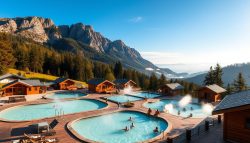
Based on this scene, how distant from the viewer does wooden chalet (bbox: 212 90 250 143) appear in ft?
44.2

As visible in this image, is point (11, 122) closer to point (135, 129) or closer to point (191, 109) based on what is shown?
point (135, 129)

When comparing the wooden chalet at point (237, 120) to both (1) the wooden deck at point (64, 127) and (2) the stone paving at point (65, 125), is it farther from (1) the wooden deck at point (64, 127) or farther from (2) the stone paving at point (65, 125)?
(1) the wooden deck at point (64, 127)

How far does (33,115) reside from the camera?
2866 centimetres

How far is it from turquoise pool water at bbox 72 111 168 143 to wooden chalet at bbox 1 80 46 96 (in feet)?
81.9

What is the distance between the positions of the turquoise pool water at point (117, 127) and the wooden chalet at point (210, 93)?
16.6m

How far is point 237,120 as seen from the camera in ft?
46.6

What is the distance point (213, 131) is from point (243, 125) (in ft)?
14.8

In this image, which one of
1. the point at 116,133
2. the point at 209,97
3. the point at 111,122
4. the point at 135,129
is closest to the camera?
the point at 116,133

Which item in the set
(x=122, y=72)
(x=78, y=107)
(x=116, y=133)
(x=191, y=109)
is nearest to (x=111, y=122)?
(x=116, y=133)

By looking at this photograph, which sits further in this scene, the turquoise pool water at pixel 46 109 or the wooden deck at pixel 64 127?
the turquoise pool water at pixel 46 109

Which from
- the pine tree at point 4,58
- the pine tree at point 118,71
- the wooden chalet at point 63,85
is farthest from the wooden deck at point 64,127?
the pine tree at point 118,71

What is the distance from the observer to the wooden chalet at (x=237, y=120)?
44.2 feet

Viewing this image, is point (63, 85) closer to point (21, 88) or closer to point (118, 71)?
point (21, 88)

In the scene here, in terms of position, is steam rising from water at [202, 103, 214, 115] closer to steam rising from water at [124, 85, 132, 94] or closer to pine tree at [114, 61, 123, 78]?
steam rising from water at [124, 85, 132, 94]
